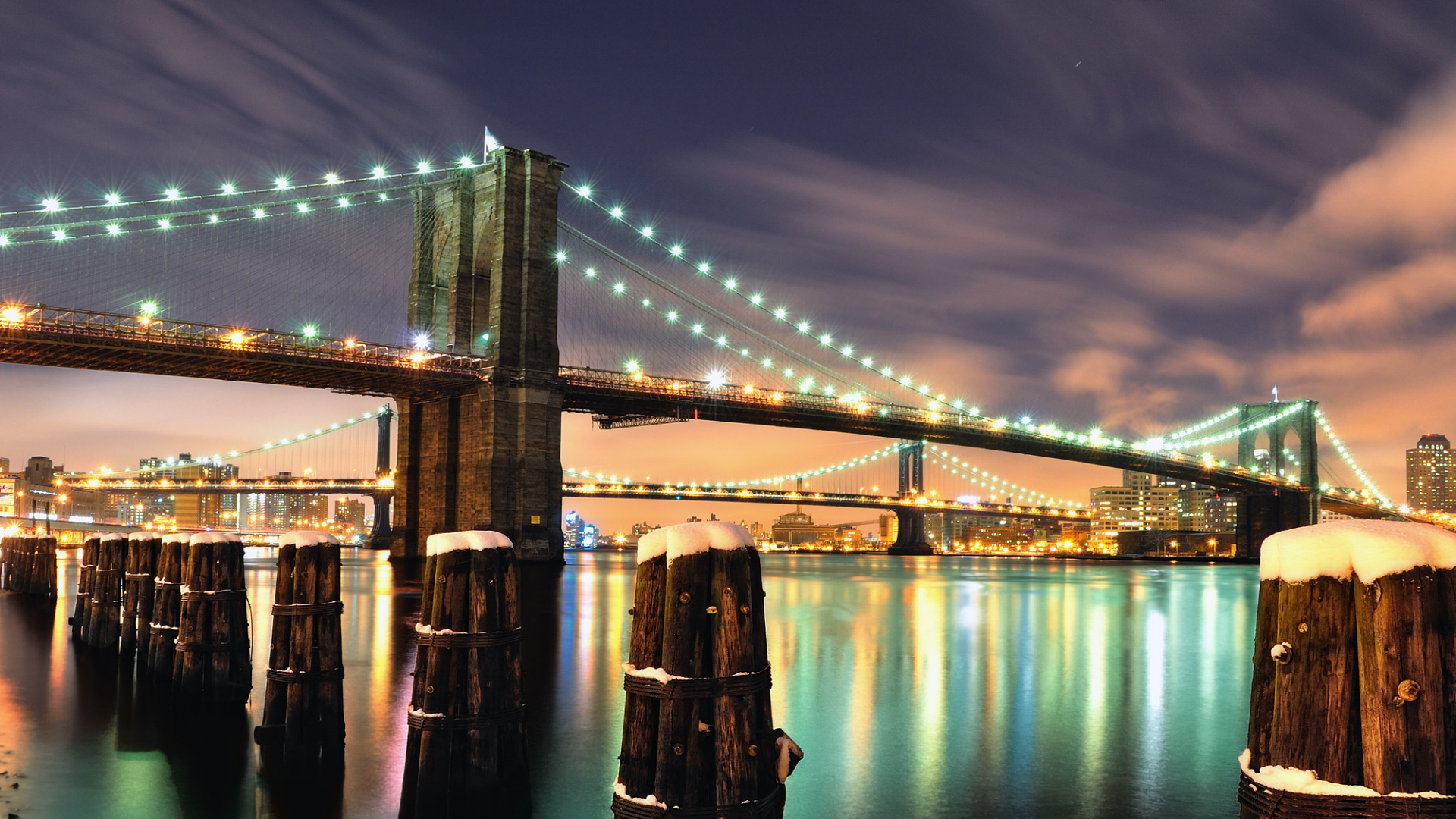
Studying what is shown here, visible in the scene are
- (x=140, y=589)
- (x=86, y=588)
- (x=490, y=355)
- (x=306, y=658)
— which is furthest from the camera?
(x=490, y=355)

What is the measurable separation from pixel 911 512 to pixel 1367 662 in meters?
109

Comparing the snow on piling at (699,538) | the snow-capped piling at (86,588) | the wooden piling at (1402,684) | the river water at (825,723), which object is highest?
the snow on piling at (699,538)

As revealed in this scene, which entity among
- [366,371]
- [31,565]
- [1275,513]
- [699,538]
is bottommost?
[31,565]

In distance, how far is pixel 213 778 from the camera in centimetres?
831

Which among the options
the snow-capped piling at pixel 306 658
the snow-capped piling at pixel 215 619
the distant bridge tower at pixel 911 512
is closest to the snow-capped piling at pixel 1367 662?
the snow-capped piling at pixel 306 658

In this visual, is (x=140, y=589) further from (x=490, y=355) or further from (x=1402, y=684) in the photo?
(x=490, y=355)

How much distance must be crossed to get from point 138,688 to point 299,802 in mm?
6224

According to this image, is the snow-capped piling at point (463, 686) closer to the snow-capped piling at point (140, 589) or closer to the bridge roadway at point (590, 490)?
the snow-capped piling at point (140, 589)

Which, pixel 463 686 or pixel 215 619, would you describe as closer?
pixel 463 686

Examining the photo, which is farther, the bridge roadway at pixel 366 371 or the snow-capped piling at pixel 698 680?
the bridge roadway at pixel 366 371

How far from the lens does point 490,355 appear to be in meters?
45.0

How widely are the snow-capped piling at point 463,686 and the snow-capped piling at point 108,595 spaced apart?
37.8 ft

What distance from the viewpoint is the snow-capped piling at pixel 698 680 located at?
4.44m

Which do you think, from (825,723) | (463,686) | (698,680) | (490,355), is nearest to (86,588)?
(825,723)
